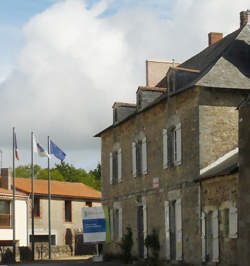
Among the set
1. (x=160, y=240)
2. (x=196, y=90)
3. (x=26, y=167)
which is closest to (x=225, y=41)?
(x=196, y=90)

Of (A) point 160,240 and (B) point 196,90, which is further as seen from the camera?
(A) point 160,240

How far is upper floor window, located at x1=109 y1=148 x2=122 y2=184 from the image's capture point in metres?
33.2

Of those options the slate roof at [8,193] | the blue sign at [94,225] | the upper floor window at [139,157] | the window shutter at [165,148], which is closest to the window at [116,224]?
the blue sign at [94,225]

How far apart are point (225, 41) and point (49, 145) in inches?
628

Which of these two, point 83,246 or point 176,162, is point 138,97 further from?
point 83,246

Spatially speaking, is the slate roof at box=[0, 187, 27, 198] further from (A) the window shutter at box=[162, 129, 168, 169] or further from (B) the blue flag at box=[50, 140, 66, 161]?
(A) the window shutter at box=[162, 129, 168, 169]

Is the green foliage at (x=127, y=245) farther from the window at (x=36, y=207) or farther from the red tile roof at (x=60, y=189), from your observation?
the window at (x=36, y=207)

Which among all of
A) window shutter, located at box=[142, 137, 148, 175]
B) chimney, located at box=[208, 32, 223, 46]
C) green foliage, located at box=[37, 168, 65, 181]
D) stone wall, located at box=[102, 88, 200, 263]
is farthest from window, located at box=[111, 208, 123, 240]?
green foliage, located at box=[37, 168, 65, 181]

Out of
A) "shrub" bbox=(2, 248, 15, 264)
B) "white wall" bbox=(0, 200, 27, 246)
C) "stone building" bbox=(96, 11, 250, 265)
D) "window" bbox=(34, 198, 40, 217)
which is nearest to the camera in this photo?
"stone building" bbox=(96, 11, 250, 265)

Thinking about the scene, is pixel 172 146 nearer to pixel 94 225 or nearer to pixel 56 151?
pixel 94 225

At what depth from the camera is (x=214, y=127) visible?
24.6 metres

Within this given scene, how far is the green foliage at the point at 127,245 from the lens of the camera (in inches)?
1192

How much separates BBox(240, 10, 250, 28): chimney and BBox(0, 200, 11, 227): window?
2330cm

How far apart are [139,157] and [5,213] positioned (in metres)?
18.4
